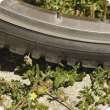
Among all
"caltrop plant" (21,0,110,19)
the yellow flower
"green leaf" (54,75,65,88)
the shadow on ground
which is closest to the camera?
the yellow flower

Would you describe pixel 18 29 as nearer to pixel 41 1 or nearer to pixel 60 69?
pixel 60 69

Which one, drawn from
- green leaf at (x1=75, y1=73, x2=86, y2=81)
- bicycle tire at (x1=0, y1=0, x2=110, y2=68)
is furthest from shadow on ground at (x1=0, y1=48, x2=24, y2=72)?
green leaf at (x1=75, y1=73, x2=86, y2=81)

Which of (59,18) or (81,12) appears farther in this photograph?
(81,12)

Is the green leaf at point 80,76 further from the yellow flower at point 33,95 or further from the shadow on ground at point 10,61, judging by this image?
the shadow on ground at point 10,61

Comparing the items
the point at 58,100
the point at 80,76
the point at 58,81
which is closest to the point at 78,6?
the point at 80,76

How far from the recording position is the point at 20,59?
2379mm

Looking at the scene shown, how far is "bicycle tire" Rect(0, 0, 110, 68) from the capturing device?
177cm

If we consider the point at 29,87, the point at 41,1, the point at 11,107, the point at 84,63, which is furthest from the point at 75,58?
the point at 41,1

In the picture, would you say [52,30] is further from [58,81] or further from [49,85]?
[49,85]

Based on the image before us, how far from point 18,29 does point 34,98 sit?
2.35ft

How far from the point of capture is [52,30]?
1802 mm

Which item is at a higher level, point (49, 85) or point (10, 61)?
point (10, 61)

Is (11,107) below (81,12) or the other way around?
below

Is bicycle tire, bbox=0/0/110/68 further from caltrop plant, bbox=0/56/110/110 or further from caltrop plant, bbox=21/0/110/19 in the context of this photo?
caltrop plant, bbox=21/0/110/19
